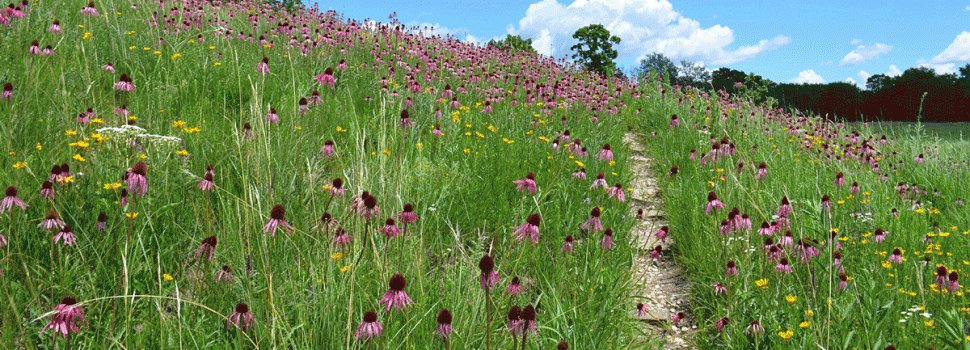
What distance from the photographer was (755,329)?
214cm

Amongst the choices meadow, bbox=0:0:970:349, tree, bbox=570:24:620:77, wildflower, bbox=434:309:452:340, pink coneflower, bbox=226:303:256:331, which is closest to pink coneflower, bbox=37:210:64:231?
meadow, bbox=0:0:970:349

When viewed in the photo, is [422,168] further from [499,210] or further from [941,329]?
[941,329]

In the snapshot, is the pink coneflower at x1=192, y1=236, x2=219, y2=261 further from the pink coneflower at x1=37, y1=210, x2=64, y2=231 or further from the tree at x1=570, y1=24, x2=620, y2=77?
the tree at x1=570, y1=24, x2=620, y2=77

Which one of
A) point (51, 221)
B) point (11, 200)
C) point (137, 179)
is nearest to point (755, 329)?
point (137, 179)

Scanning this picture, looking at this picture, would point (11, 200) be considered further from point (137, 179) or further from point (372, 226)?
point (372, 226)

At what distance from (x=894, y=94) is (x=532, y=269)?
46.9 m

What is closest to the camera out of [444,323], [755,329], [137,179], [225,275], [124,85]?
[444,323]

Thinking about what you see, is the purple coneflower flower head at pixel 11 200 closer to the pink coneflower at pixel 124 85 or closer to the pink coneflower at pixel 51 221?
the pink coneflower at pixel 51 221

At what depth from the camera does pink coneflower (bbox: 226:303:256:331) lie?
5.49 feet

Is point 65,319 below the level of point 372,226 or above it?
below

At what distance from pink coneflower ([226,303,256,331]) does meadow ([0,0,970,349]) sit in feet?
0.13

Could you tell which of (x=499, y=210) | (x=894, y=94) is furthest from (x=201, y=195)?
(x=894, y=94)

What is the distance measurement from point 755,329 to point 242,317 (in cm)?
201

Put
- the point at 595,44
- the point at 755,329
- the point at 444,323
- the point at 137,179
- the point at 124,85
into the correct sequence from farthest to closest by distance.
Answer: the point at 595,44 → the point at 124,85 → the point at 755,329 → the point at 137,179 → the point at 444,323
